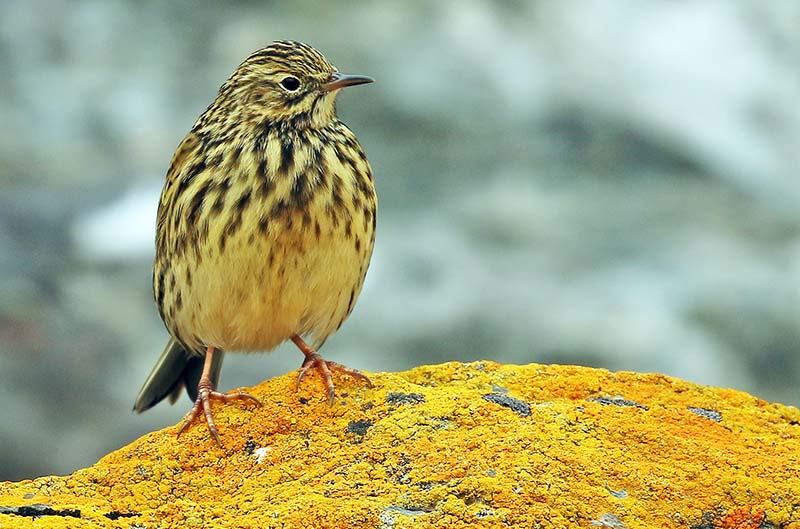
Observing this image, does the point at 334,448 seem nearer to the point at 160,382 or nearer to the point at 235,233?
the point at 235,233

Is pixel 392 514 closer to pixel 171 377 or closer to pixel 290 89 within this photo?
pixel 290 89

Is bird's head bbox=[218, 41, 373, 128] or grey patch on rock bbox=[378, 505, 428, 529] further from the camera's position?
bird's head bbox=[218, 41, 373, 128]

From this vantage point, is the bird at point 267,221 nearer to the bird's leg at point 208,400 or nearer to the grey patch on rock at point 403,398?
the bird's leg at point 208,400

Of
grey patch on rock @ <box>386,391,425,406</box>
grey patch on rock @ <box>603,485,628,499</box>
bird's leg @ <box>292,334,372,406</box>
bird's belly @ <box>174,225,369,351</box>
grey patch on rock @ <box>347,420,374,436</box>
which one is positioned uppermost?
bird's belly @ <box>174,225,369,351</box>

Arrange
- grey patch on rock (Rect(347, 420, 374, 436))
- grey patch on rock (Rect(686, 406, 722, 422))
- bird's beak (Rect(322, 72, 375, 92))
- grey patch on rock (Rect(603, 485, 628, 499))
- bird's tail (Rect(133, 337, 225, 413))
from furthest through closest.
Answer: bird's tail (Rect(133, 337, 225, 413)), bird's beak (Rect(322, 72, 375, 92)), grey patch on rock (Rect(686, 406, 722, 422)), grey patch on rock (Rect(347, 420, 374, 436)), grey patch on rock (Rect(603, 485, 628, 499))

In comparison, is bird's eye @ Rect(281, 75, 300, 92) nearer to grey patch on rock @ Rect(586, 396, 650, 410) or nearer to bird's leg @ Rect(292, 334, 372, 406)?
bird's leg @ Rect(292, 334, 372, 406)

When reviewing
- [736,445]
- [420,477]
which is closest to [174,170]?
[420,477]

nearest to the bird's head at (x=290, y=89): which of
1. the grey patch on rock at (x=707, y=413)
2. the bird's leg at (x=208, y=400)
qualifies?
the bird's leg at (x=208, y=400)

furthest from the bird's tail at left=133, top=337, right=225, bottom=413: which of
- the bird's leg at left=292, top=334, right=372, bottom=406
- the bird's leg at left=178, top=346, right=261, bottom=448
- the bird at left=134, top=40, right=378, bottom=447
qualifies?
the bird's leg at left=292, top=334, right=372, bottom=406
